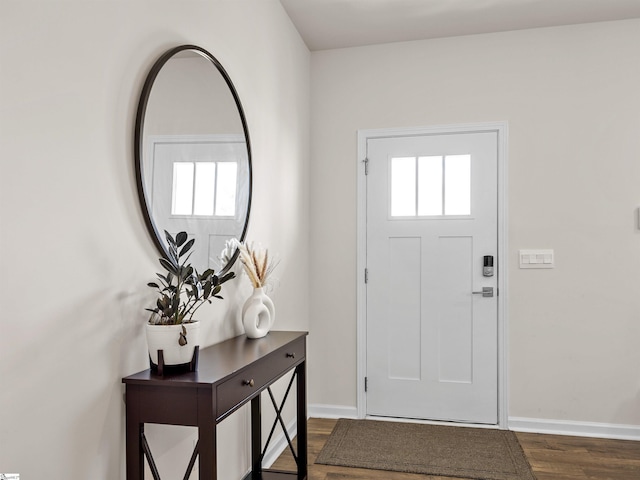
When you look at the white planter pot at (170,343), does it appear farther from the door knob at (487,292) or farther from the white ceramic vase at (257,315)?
the door knob at (487,292)

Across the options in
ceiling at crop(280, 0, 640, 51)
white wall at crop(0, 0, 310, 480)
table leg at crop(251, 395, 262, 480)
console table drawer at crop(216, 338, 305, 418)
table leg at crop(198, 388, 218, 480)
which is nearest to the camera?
white wall at crop(0, 0, 310, 480)

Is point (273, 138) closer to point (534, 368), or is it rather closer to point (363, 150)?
point (363, 150)

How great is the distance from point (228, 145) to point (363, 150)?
1630 millimetres

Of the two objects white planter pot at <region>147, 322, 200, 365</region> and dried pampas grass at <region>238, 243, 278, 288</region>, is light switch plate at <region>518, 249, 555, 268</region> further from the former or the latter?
white planter pot at <region>147, 322, 200, 365</region>

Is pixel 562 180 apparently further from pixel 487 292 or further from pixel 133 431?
pixel 133 431

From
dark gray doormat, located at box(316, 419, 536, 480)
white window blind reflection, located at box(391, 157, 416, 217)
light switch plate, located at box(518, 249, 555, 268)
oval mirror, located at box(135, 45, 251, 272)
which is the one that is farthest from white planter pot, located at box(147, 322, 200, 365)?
light switch plate, located at box(518, 249, 555, 268)

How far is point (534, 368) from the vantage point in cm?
346

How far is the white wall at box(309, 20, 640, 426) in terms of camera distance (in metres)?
3.37

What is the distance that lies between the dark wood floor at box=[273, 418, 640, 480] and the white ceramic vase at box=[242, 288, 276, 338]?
0.93m

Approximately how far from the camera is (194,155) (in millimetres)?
2035

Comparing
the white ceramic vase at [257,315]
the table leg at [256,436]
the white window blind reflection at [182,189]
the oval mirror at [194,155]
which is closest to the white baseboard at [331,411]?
the table leg at [256,436]

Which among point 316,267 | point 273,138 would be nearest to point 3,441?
point 273,138

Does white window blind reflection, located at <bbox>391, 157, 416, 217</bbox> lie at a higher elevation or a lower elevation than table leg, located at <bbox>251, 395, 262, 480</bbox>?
higher

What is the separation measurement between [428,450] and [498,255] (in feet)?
4.50
